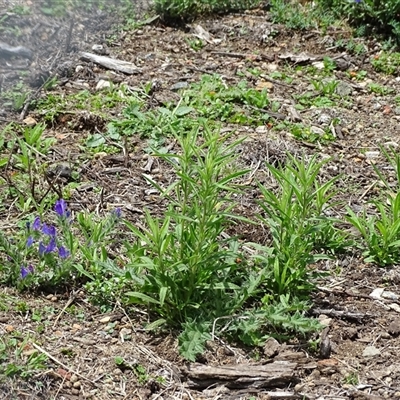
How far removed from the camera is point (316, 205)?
3.76 meters

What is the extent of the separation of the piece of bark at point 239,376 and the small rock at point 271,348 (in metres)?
0.10

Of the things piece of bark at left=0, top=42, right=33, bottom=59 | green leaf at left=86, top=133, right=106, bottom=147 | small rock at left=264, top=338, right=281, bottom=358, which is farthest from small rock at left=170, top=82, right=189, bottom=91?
small rock at left=264, top=338, right=281, bottom=358

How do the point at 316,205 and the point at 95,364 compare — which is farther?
the point at 316,205

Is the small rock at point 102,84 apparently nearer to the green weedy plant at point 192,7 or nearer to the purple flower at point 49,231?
the green weedy plant at point 192,7

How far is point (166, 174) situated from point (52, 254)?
1.10 meters

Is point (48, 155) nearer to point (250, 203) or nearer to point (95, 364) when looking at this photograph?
point (250, 203)

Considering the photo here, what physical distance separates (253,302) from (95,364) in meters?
0.74

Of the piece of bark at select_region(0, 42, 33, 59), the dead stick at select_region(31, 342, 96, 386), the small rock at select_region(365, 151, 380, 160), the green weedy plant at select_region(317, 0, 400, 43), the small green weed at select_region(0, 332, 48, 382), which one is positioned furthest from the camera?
the green weedy plant at select_region(317, 0, 400, 43)

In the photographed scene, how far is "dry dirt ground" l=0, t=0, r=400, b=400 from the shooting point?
304cm

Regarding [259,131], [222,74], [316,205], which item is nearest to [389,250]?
[316,205]

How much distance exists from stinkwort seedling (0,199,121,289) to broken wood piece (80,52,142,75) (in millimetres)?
1957

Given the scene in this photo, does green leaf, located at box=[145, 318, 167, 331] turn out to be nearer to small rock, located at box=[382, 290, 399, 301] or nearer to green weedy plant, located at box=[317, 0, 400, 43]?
small rock, located at box=[382, 290, 399, 301]

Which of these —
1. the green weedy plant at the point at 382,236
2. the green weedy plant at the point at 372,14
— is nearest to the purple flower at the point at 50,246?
the green weedy plant at the point at 382,236

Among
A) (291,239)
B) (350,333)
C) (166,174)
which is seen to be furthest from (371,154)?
(350,333)
